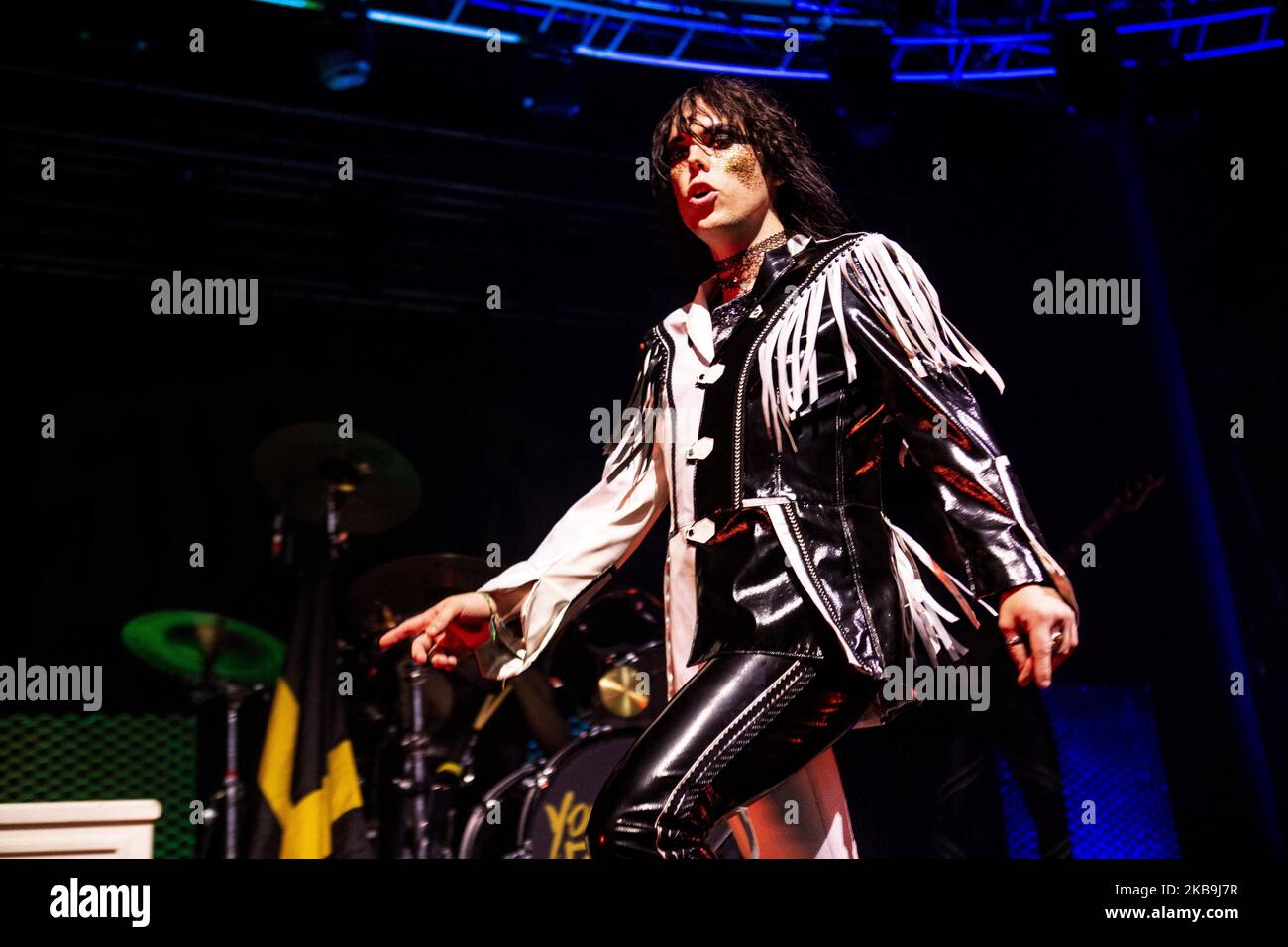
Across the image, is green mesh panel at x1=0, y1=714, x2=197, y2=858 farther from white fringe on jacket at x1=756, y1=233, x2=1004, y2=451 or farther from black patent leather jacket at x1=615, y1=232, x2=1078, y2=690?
white fringe on jacket at x1=756, y1=233, x2=1004, y2=451

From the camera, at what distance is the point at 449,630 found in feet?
6.33

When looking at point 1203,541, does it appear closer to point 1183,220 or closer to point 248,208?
point 1183,220

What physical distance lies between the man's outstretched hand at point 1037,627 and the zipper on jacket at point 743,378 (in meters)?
0.43

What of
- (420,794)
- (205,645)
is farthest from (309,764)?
(205,645)

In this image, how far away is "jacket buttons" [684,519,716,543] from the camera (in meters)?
1.88

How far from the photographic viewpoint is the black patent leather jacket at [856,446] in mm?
1742

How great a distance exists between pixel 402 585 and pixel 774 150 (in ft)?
8.40

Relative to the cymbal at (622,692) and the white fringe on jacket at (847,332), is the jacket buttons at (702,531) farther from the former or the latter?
the cymbal at (622,692)

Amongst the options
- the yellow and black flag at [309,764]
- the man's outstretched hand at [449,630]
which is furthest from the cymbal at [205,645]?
the man's outstretched hand at [449,630]

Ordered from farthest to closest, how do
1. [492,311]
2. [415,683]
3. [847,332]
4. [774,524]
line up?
1. [492,311]
2. [415,683]
3. [847,332]
4. [774,524]

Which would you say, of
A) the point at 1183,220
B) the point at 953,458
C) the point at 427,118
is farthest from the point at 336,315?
the point at 953,458

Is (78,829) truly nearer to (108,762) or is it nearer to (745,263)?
(745,263)
